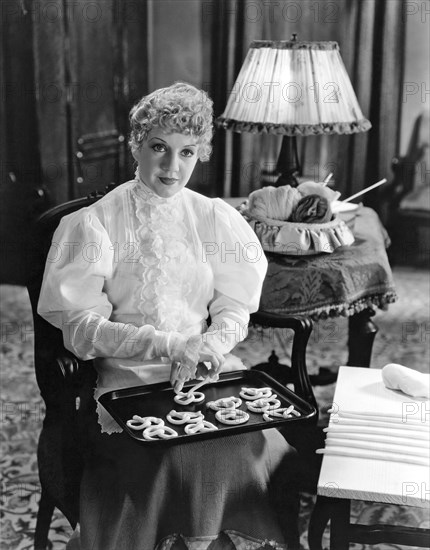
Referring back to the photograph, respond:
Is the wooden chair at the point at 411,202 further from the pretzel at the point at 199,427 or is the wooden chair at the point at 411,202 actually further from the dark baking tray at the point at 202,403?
the pretzel at the point at 199,427

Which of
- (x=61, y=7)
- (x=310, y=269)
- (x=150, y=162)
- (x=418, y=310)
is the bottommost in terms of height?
(x=418, y=310)

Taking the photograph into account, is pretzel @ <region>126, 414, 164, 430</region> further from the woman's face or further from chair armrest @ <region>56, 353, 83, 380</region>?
the woman's face

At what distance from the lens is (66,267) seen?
2.06m

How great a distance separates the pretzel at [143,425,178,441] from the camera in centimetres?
189

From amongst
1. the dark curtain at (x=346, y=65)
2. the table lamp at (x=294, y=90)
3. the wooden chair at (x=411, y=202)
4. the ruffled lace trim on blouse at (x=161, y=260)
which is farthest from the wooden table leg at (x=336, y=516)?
the wooden chair at (x=411, y=202)

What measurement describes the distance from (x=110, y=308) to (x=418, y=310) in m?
2.78

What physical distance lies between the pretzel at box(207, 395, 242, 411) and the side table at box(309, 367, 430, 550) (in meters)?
0.24

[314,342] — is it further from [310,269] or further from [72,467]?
[72,467]

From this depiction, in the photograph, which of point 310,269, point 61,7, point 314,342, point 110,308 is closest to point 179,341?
point 110,308

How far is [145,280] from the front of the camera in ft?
7.00

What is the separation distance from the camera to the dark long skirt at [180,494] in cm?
196

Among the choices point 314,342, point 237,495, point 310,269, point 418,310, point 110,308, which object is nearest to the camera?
point 237,495

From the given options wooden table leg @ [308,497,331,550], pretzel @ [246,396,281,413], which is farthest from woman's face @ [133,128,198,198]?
wooden table leg @ [308,497,331,550]

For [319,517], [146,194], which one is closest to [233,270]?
[146,194]
